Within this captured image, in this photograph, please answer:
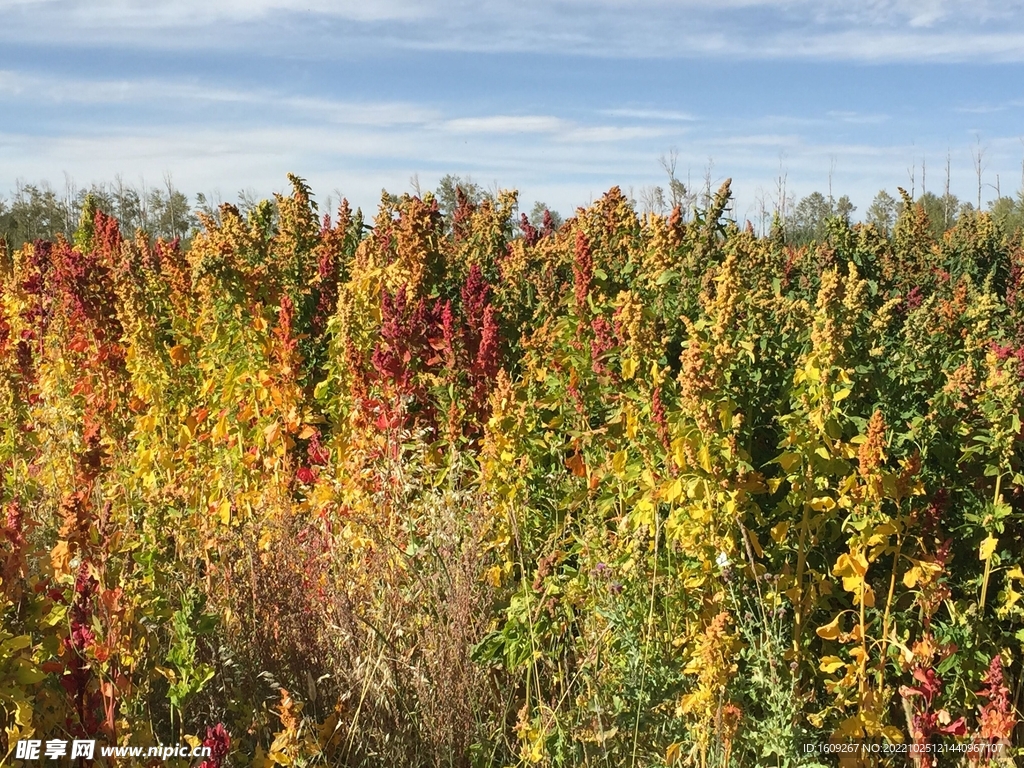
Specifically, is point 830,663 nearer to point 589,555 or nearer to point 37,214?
point 589,555

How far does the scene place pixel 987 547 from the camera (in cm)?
283

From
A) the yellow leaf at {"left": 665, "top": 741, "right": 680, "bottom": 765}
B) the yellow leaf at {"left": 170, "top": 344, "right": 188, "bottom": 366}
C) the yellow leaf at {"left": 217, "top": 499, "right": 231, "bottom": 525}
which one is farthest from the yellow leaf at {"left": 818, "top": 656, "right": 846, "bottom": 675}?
the yellow leaf at {"left": 170, "top": 344, "right": 188, "bottom": 366}

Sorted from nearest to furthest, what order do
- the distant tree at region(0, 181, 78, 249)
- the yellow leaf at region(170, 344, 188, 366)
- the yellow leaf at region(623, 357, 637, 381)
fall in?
the yellow leaf at region(623, 357, 637, 381) → the yellow leaf at region(170, 344, 188, 366) → the distant tree at region(0, 181, 78, 249)

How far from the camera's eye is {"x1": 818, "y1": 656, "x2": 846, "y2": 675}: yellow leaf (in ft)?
9.01

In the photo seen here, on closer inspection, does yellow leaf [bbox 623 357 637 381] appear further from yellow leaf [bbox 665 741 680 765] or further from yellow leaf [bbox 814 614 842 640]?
yellow leaf [bbox 665 741 680 765]

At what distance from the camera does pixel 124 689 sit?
7.72 feet

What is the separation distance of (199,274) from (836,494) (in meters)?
3.15

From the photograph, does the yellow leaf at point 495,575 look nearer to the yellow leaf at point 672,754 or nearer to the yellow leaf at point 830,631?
the yellow leaf at point 672,754

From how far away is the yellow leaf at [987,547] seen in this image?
9.24 ft

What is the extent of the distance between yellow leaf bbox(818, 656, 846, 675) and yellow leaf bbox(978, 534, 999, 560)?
1.84ft

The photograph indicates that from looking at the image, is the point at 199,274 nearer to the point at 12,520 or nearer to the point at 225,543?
the point at 225,543

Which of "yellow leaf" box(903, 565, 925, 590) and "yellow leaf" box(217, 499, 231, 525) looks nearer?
"yellow leaf" box(903, 565, 925, 590)

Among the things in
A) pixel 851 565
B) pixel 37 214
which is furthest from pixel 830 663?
pixel 37 214

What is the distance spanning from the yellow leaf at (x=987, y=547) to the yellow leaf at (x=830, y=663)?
56cm
